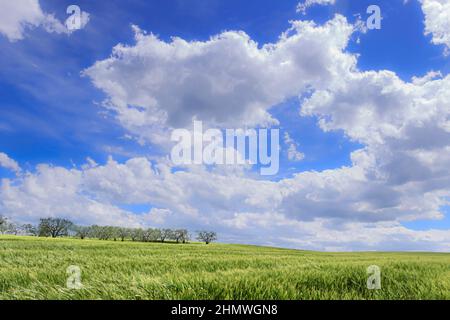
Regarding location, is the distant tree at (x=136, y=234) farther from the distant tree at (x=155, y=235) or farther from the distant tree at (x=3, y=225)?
the distant tree at (x=3, y=225)

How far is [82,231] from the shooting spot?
15688 cm

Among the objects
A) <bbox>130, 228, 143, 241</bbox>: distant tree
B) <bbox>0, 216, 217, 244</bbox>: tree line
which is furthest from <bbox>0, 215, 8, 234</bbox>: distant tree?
<bbox>130, 228, 143, 241</bbox>: distant tree

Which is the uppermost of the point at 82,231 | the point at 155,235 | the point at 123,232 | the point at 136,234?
the point at 82,231

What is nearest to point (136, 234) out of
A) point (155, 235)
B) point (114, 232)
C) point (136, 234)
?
point (136, 234)

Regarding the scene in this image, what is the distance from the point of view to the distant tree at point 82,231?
156 metres

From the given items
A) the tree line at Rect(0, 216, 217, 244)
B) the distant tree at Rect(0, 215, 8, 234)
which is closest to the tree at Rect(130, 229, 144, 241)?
the tree line at Rect(0, 216, 217, 244)

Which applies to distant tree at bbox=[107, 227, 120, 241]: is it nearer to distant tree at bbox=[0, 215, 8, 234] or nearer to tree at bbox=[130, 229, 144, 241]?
tree at bbox=[130, 229, 144, 241]

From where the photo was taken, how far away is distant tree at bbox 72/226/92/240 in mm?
156225

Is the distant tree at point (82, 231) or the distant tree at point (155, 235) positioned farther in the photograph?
the distant tree at point (82, 231)

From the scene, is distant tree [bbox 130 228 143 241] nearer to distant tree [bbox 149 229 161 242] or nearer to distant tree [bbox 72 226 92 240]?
distant tree [bbox 149 229 161 242]

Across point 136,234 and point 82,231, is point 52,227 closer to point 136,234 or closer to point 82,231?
point 82,231

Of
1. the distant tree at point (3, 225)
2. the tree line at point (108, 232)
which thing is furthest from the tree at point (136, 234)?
the distant tree at point (3, 225)

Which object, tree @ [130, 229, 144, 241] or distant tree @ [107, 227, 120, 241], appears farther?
tree @ [130, 229, 144, 241]
